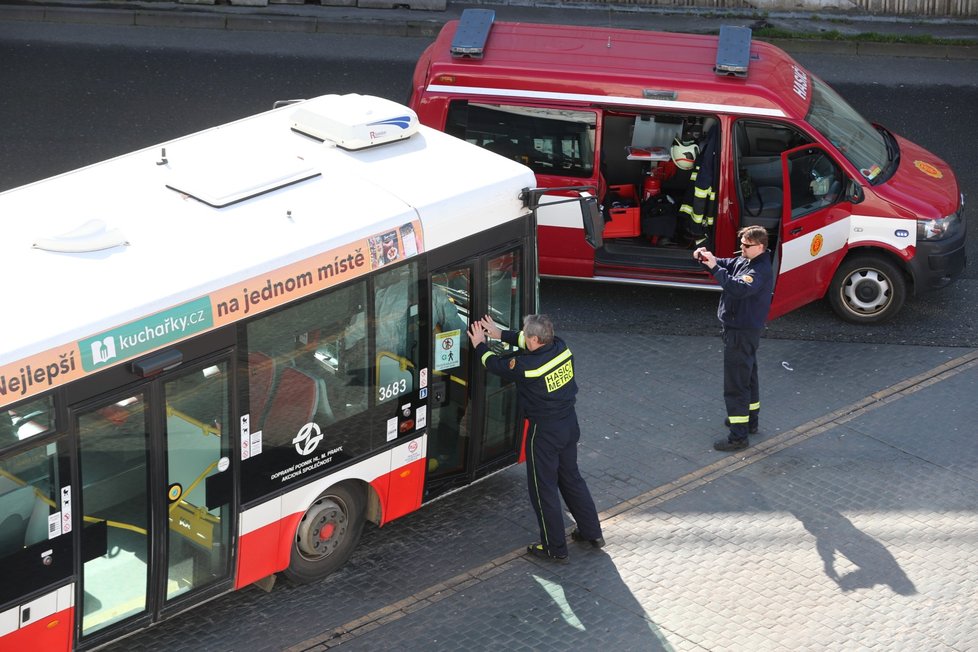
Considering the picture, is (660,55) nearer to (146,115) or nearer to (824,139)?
(824,139)

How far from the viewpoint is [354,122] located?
9086mm

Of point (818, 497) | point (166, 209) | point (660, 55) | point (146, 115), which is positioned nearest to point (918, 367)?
point (818, 497)

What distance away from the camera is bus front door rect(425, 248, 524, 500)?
29.0 ft

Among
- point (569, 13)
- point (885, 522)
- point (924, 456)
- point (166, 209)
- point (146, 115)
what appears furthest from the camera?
point (569, 13)

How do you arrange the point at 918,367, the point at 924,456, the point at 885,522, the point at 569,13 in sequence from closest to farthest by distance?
the point at 885,522 → the point at 924,456 → the point at 918,367 → the point at 569,13

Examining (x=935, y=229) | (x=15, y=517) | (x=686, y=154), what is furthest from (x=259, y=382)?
(x=935, y=229)

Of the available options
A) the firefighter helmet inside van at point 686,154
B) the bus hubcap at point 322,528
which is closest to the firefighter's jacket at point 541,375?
the bus hubcap at point 322,528

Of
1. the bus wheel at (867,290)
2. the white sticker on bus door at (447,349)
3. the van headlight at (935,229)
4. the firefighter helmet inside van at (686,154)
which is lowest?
the bus wheel at (867,290)

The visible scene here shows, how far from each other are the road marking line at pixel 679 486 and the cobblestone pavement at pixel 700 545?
0.06 feet

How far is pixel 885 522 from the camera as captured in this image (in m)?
9.71

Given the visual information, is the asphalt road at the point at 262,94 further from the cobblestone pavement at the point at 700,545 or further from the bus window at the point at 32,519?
the bus window at the point at 32,519

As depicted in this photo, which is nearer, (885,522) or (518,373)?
(518,373)

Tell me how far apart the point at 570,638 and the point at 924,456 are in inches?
143

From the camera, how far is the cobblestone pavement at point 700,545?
849cm
